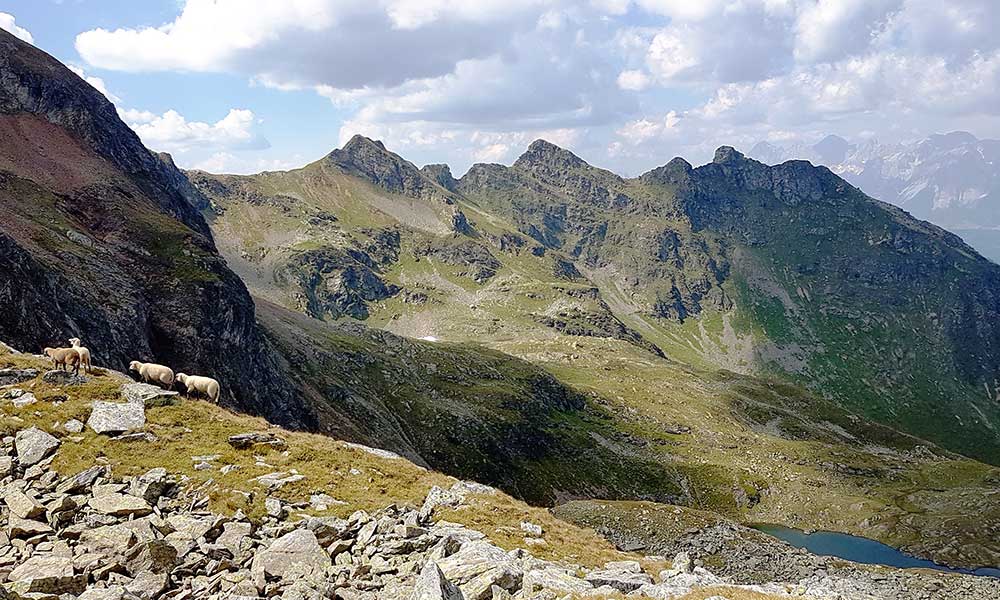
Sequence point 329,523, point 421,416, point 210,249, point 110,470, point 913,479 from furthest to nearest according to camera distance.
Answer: point 913,479 < point 421,416 < point 210,249 < point 110,470 < point 329,523

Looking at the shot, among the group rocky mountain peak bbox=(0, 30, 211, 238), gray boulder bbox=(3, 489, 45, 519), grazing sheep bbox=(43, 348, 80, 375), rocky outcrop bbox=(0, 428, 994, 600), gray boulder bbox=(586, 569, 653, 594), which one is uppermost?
rocky mountain peak bbox=(0, 30, 211, 238)

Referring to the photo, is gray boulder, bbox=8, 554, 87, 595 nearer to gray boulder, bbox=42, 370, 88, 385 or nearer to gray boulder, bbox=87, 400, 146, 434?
gray boulder, bbox=87, 400, 146, 434

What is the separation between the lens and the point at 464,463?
125188 mm

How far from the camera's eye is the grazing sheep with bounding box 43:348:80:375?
29641 mm

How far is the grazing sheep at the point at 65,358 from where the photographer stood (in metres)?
29.6

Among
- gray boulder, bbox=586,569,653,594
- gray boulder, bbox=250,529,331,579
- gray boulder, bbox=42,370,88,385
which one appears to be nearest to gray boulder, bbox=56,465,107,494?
gray boulder, bbox=250,529,331,579

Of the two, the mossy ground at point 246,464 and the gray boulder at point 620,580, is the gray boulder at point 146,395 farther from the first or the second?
the gray boulder at point 620,580

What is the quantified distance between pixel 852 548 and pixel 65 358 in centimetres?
16210

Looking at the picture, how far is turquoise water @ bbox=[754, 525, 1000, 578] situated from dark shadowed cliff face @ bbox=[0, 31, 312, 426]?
123300 mm

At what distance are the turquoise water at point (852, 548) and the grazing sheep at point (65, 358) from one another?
14244 cm

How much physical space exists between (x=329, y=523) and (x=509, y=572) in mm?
6938

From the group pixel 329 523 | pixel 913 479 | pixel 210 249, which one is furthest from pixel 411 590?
pixel 913 479

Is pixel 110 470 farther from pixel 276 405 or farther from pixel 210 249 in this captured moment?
pixel 210 249

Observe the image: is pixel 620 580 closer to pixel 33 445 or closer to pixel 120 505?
pixel 120 505
